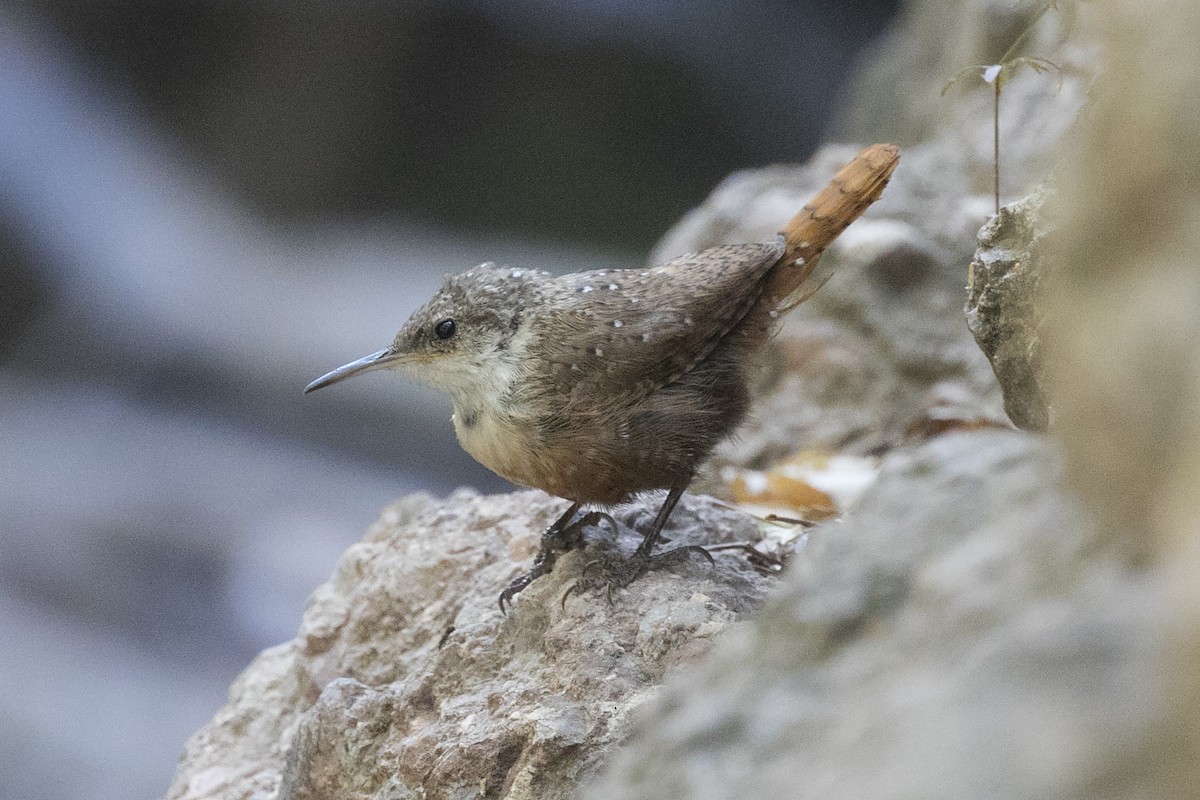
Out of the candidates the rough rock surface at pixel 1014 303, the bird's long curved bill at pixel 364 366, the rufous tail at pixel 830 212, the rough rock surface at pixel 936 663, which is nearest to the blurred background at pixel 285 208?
the bird's long curved bill at pixel 364 366

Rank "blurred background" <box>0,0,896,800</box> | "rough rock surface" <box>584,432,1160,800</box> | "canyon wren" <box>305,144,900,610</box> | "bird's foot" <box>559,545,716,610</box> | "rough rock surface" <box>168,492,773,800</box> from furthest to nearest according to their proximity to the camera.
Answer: "blurred background" <box>0,0,896,800</box>
"canyon wren" <box>305,144,900,610</box>
"bird's foot" <box>559,545,716,610</box>
"rough rock surface" <box>168,492,773,800</box>
"rough rock surface" <box>584,432,1160,800</box>

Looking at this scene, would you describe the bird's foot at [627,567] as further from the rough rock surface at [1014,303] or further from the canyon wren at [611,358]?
the rough rock surface at [1014,303]

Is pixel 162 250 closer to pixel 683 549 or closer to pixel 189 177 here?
pixel 189 177

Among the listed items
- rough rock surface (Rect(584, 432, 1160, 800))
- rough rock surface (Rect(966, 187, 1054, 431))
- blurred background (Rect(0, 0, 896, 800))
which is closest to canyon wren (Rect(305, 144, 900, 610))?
rough rock surface (Rect(966, 187, 1054, 431))

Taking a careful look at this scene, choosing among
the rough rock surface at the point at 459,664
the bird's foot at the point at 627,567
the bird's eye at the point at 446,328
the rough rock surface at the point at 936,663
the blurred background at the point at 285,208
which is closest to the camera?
the rough rock surface at the point at 936,663

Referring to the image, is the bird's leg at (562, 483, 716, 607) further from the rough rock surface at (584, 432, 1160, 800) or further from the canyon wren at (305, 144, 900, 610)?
the rough rock surface at (584, 432, 1160, 800)

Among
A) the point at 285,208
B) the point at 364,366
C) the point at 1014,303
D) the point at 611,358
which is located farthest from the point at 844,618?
the point at 285,208
